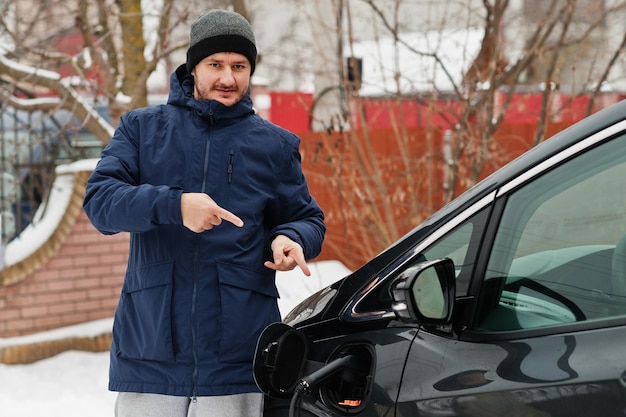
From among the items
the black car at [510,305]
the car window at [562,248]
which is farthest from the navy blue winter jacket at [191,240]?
the car window at [562,248]

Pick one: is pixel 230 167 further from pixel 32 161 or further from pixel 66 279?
pixel 32 161

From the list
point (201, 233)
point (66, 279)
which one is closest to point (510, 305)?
point (201, 233)

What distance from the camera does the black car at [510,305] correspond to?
6.13 feet

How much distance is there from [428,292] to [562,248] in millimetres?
312

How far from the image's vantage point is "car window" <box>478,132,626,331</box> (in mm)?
1960

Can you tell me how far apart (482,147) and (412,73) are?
1261 millimetres

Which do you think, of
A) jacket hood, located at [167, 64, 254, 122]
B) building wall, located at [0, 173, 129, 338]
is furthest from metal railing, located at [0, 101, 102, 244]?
jacket hood, located at [167, 64, 254, 122]

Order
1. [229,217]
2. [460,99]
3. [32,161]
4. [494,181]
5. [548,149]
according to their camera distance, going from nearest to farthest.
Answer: [548,149] → [494,181] → [229,217] → [460,99] → [32,161]

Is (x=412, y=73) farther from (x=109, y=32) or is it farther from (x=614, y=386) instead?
(x=614, y=386)

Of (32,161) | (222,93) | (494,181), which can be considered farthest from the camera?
(32,161)

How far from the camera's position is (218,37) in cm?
260

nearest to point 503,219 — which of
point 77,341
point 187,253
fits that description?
point 187,253

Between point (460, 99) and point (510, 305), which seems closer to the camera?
point (510, 305)

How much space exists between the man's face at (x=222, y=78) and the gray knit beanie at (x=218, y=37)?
0.02 meters
